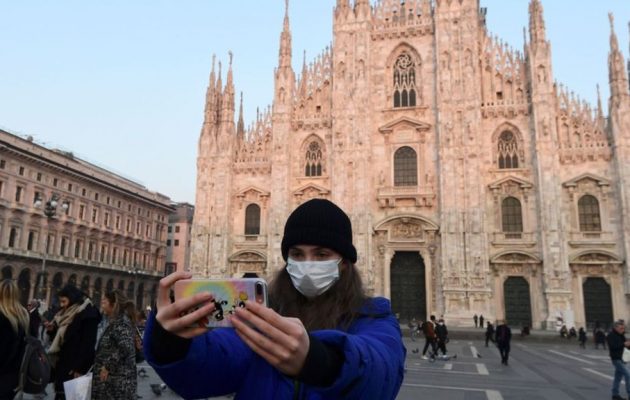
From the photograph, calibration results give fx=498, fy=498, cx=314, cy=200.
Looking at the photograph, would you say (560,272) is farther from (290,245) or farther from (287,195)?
(290,245)

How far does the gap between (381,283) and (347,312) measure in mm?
25724

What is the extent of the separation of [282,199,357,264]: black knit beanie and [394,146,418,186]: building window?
2634 cm

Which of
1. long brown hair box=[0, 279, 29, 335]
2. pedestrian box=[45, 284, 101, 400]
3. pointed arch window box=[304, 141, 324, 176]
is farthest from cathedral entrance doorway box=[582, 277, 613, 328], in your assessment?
long brown hair box=[0, 279, 29, 335]

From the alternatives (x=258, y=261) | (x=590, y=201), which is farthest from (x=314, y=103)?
(x=590, y=201)

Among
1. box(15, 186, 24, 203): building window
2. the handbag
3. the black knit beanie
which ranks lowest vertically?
the handbag

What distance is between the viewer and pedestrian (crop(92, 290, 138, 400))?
13.9 ft

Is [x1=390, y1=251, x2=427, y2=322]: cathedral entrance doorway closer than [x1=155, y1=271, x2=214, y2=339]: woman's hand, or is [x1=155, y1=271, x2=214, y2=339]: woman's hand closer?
[x1=155, y1=271, x2=214, y2=339]: woman's hand

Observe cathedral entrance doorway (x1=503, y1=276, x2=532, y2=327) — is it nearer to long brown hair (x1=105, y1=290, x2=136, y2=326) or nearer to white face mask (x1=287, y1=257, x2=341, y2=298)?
long brown hair (x1=105, y1=290, x2=136, y2=326)

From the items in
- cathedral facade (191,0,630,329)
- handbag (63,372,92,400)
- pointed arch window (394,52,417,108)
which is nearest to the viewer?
handbag (63,372,92,400)

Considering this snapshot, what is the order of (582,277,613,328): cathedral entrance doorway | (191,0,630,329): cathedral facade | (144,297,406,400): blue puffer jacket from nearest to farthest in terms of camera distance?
(144,297,406,400): blue puffer jacket
(582,277,613,328): cathedral entrance doorway
(191,0,630,329): cathedral facade

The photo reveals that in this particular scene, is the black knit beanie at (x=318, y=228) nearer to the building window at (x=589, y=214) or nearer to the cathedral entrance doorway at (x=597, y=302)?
the cathedral entrance doorway at (x=597, y=302)

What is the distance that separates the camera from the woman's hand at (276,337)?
3.41ft

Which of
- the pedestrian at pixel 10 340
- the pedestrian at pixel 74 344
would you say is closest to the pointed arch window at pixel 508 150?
the pedestrian at pixel 74 344

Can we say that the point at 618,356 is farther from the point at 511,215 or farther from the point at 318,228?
the point at 511,215
